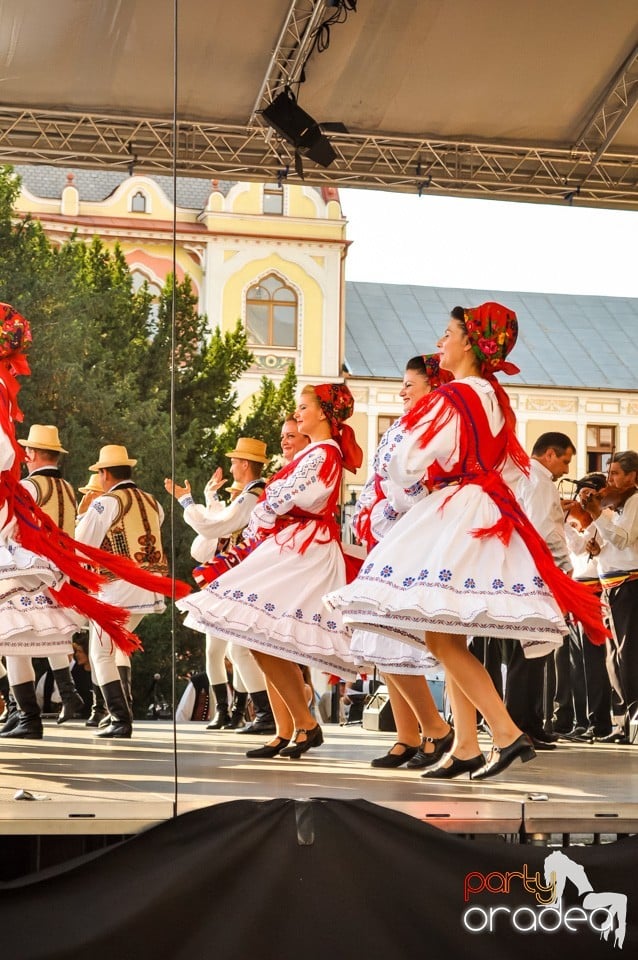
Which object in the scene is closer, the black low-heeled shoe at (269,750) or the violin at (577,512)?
Answer: the black low-heeled shoe at (269,750)

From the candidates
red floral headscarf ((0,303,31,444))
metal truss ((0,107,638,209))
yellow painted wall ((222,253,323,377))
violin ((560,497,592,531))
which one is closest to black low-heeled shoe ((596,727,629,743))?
violin ((560,497,592,531))

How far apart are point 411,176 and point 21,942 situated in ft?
16.4

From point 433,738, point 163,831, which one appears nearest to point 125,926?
point 163,831

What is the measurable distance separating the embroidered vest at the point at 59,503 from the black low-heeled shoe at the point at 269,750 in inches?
45.8

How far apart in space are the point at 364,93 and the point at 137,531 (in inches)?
118

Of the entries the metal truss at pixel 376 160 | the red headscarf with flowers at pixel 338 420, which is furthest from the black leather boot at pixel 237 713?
the metal truss at pixel 376 160

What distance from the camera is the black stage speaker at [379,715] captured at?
24.9 ft

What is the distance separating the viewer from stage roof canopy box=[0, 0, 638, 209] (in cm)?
573

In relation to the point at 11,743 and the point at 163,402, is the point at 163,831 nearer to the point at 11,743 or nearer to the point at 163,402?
the point at 163,402

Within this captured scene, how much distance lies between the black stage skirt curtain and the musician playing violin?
3.36m

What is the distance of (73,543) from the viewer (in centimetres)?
429

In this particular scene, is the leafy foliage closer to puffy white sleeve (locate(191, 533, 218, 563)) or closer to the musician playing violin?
puffy white sleeve (locate(191, 533, 218, 563))

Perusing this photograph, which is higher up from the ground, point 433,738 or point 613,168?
point 613,168

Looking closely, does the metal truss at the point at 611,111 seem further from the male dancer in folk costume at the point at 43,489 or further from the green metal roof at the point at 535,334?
the green metal roof at the point at 535,334
